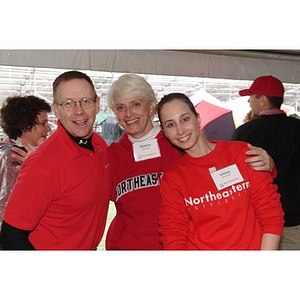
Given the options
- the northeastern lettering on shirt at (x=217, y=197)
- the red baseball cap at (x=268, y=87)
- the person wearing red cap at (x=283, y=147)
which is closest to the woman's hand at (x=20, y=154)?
the northeastern lettering on shirt at (x=217, y=197)

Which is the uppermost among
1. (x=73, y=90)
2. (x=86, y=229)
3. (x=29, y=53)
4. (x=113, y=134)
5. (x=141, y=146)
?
(x=29, y=53)

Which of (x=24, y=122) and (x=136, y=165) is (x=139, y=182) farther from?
(x=24, y=122)

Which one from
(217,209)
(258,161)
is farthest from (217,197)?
(258,161)

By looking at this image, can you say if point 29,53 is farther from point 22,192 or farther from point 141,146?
point 22,192

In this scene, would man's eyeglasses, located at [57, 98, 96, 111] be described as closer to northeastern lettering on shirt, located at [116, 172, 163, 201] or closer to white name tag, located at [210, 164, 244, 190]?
northeastern lettering on shirt, located at [116, 172, 163, 201]

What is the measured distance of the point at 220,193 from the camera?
1.33 metres

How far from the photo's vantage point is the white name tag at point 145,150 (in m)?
1.65

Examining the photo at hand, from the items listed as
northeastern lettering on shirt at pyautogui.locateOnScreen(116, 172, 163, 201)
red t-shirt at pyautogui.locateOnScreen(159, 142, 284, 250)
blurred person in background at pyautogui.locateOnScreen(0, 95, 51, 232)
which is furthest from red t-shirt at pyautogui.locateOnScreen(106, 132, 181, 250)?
blurred person in background at pyautogui.locateOnScreen(0, 95, 51, 232)

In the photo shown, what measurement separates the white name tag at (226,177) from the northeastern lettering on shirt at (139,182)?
0.33 m

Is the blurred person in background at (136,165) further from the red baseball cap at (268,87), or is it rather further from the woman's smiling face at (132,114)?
the red baseball cap at (268,87)

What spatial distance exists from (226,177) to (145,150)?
1.53ft

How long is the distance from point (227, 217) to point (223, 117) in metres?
2.91

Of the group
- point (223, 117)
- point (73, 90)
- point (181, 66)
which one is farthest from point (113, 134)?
point (73, 90)

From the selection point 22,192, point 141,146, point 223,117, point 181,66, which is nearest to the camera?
point 22,192
